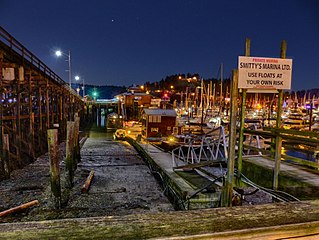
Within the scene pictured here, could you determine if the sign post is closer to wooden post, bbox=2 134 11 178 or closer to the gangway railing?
the gangway railing

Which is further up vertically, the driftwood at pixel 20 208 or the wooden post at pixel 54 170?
the wooden post at pixel 54 170

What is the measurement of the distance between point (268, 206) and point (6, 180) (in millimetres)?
12365

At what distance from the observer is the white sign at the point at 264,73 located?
561cm

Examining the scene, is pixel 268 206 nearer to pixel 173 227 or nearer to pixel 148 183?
pixel 173 227

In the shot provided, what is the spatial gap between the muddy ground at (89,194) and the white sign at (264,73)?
19.8 ft

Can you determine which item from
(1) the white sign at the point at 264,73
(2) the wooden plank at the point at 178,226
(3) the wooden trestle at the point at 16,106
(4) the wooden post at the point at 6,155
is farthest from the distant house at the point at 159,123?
(2) the wooden plank at the point at 178,226

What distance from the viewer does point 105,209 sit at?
927cm

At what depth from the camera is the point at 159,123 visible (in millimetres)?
30062

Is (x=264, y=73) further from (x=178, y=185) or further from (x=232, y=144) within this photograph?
(x=178, y=185)

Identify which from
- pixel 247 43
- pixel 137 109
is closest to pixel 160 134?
pixel 137 109

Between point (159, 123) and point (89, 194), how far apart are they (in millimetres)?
19814

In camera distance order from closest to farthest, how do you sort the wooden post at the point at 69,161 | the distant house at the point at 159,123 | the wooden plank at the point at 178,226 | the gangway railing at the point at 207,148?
the wooden plank at the point at 178,226, the gangway railing at the point at 207,148, the wooden post at the point at 69,161, the distant house at the point at 159,123

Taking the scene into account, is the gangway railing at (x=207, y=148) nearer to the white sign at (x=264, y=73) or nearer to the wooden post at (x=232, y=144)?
the wooden post at (x=232, y=144)

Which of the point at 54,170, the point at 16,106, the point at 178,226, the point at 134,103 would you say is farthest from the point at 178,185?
the point at 134,103
